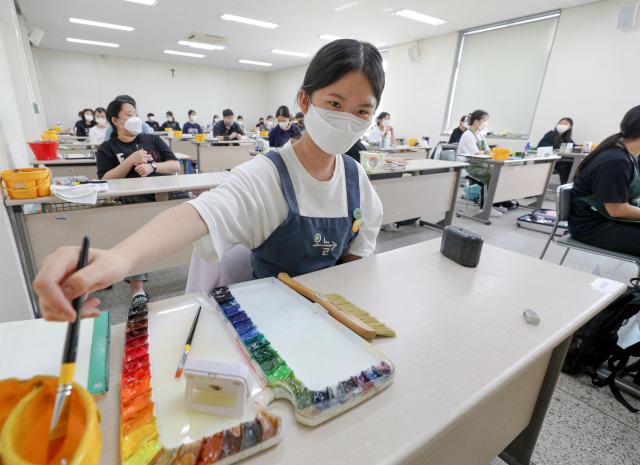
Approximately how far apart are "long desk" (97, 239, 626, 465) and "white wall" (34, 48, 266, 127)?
1306cm

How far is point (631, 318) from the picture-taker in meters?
1.50

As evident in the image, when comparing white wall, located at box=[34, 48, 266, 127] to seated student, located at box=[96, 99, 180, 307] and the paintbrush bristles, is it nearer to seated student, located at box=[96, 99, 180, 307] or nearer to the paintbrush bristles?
seated student, located at box=[96, 99, 180, 307]

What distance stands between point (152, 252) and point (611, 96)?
7.03 meters

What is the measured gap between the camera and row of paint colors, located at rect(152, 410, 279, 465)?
1.25ft

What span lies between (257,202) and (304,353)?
0.43m

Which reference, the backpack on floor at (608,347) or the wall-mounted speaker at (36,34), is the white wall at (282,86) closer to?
the wall-mounted speaker at (36,34)

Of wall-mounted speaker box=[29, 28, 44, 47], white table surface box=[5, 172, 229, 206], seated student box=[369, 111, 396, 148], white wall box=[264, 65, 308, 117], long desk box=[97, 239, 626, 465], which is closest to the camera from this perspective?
long desk box=[97, 239, 626, 465]

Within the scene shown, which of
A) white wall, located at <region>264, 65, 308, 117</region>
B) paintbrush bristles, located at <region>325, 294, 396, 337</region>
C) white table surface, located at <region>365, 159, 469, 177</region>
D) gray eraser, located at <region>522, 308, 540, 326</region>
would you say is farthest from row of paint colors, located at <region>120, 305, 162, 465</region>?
white wall, located at <region>264, 65, 308, 117</region>

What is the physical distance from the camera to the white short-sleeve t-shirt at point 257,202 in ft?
2.49

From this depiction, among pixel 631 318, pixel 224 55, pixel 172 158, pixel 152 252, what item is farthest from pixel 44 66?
pixel 631 318

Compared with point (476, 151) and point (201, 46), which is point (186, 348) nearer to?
point (476, 151)

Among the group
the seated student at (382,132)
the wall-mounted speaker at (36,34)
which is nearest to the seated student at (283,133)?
the seated student at (382,132)

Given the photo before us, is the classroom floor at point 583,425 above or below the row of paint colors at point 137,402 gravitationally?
below

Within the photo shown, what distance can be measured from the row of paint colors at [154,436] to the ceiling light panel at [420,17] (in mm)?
6805
